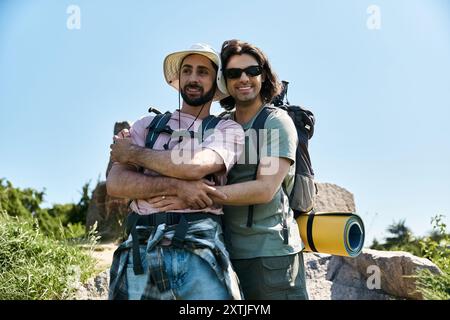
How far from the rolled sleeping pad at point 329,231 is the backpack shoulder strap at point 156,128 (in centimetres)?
135

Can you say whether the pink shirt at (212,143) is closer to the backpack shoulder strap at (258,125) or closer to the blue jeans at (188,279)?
the backpack shoulder strap at (258,125)

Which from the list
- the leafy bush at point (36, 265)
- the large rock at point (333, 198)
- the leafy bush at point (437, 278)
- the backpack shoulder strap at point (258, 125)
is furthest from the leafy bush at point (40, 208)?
the backpack shoulder strap at point (258, 125)

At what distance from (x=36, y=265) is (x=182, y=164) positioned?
4.76 m

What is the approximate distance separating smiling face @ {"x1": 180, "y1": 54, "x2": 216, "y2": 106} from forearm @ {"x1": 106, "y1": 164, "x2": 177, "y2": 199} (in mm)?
829

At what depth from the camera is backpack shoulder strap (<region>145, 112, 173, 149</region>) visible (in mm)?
3732

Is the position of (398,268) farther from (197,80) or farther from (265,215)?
(197,80)

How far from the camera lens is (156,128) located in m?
3.77

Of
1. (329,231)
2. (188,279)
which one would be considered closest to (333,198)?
(329,231)

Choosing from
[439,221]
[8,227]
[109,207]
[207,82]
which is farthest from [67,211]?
[207,82]

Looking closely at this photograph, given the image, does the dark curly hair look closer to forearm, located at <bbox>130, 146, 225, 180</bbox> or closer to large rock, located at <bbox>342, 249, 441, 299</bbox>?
forearm, located at <bbox>130, 146, 225, 180</bbox>

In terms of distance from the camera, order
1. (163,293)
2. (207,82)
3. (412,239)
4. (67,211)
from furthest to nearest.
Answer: (67,211) < (412,239) < (207,82) < (163,293)

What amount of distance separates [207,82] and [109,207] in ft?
25.1
